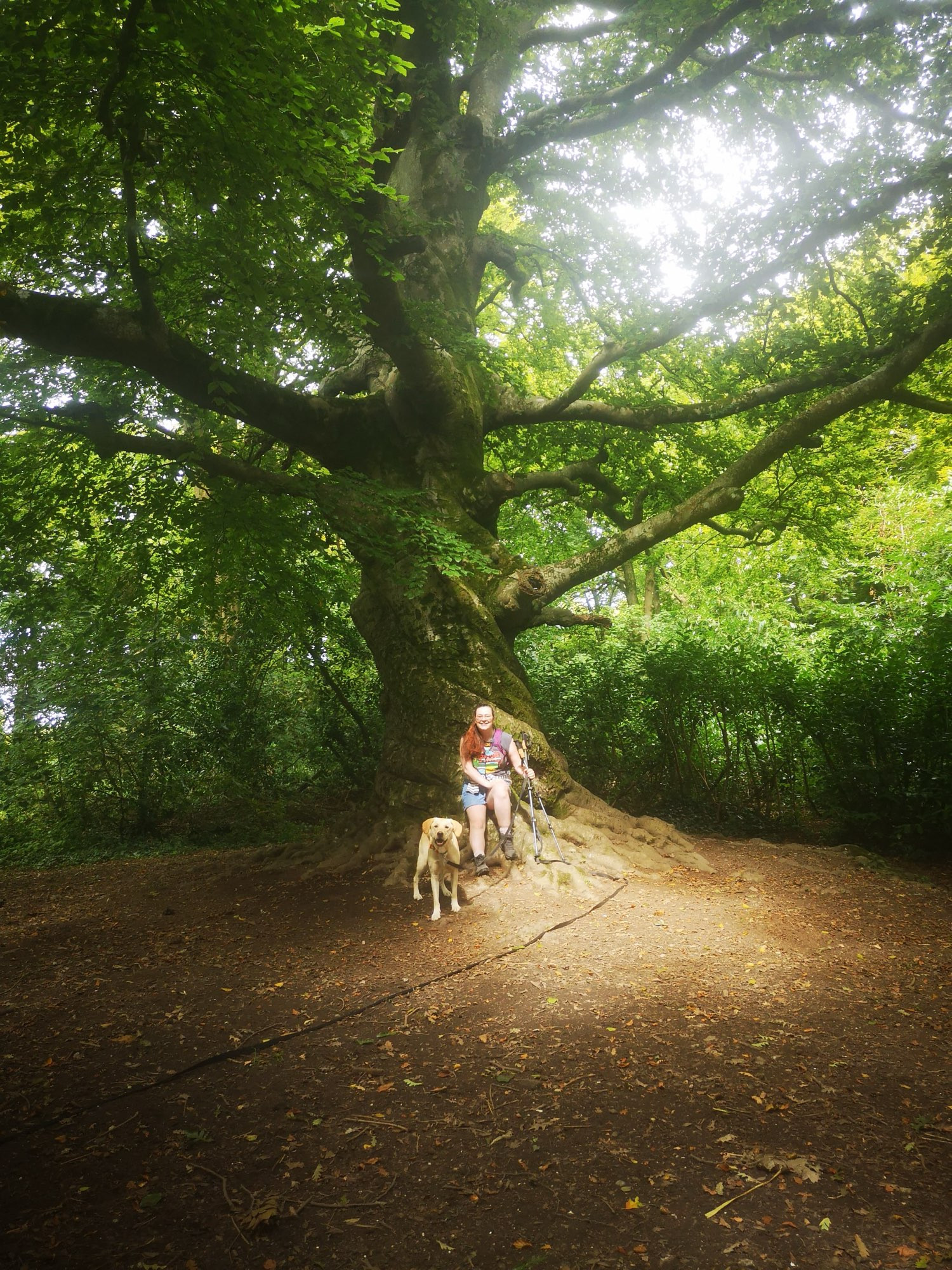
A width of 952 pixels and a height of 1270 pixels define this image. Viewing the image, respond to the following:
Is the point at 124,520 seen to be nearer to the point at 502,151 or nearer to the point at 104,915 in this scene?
the point at 104,915

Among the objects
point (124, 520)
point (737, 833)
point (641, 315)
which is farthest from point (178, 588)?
point (737, 833)

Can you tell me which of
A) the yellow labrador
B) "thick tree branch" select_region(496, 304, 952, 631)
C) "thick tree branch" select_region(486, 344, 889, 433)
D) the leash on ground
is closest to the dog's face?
the yellow labrador

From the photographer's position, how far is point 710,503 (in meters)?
8.38

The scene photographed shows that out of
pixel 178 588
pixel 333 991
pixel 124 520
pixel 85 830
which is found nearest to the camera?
pixel 333 991

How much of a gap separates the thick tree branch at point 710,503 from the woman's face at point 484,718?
1.97 meters

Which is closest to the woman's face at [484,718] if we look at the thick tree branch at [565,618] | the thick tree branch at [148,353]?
the thick tree branch at [565,618]

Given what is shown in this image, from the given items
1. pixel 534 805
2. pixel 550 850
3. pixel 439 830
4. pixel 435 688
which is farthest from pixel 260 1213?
pixel 435 688

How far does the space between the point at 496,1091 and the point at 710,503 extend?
687 centimetres

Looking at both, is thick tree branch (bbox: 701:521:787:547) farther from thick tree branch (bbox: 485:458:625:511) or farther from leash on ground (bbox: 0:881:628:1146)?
leash on ground (bbox: 0:881:628:1146)

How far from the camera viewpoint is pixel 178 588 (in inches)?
347

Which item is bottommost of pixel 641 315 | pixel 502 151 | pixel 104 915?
pixel 104 915

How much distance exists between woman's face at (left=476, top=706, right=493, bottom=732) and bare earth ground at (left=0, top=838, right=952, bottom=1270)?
5.00 feet

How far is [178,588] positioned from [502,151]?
721 centimetres

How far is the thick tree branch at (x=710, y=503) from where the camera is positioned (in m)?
8.06
